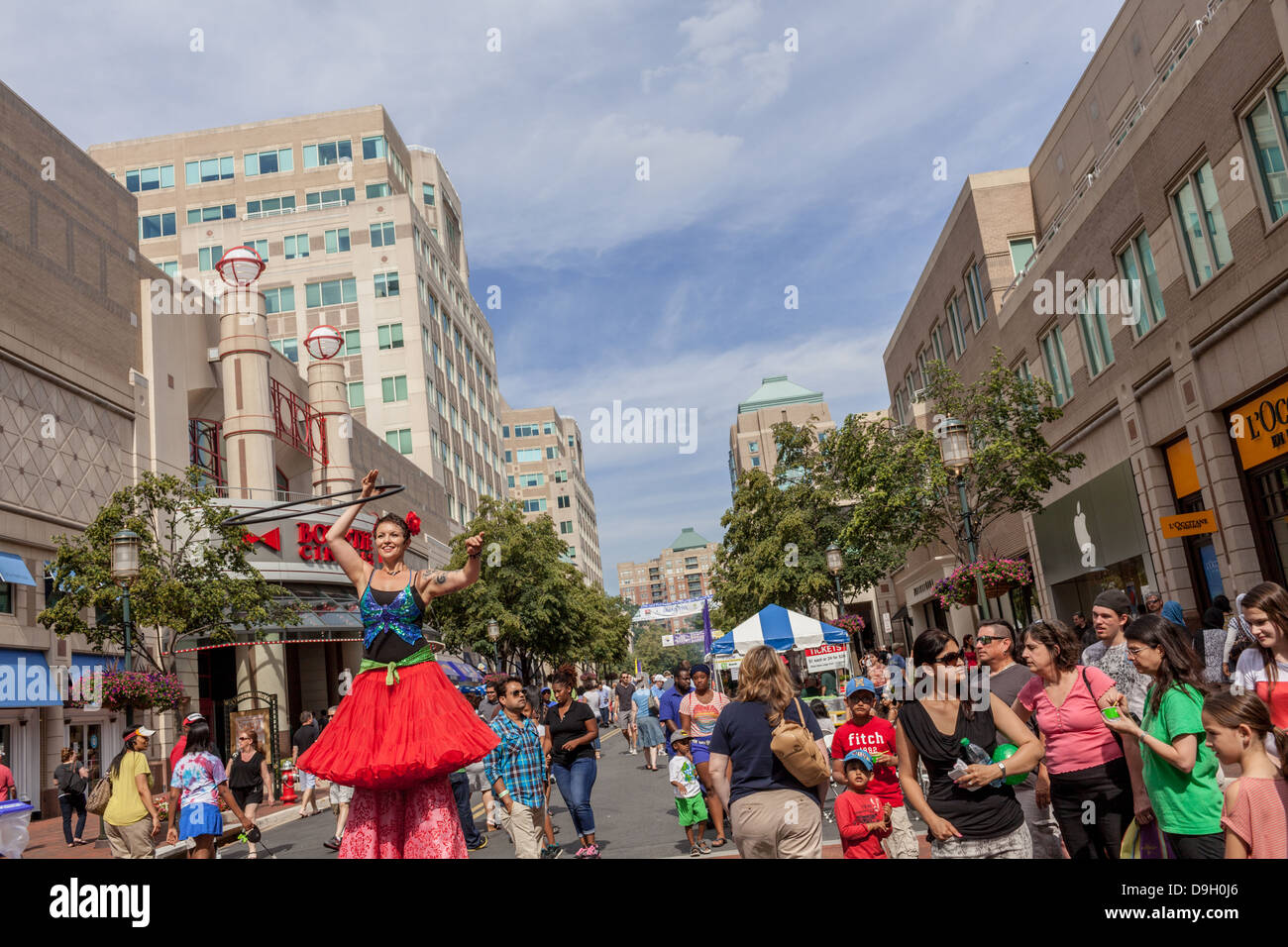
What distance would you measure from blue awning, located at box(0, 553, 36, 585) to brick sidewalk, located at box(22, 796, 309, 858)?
17.4 feet

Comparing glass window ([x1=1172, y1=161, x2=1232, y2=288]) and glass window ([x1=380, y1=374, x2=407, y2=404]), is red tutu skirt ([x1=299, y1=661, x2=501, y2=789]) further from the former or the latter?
glass window ([x1=380, y1=374, x2=407, y2=404])

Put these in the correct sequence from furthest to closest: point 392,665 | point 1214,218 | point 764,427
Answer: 1. point 764,427
2. point 1214,218
3. point 392,665

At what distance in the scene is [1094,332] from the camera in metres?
24.7

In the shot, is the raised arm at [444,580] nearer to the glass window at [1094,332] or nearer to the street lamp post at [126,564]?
the street lamp post at [126,564]

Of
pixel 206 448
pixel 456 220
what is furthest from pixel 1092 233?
pixel 456 220

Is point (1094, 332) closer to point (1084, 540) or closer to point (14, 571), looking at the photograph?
point (1084, 540)

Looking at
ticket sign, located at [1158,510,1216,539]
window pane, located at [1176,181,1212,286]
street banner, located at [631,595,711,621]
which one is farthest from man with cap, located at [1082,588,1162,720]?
street banner, located at [631,595,711,621]

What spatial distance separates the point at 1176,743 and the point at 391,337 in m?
58.6

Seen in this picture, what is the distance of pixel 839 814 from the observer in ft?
21.5

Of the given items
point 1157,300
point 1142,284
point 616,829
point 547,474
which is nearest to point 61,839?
point 616,829

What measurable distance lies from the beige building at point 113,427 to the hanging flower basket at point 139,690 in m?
5.86
